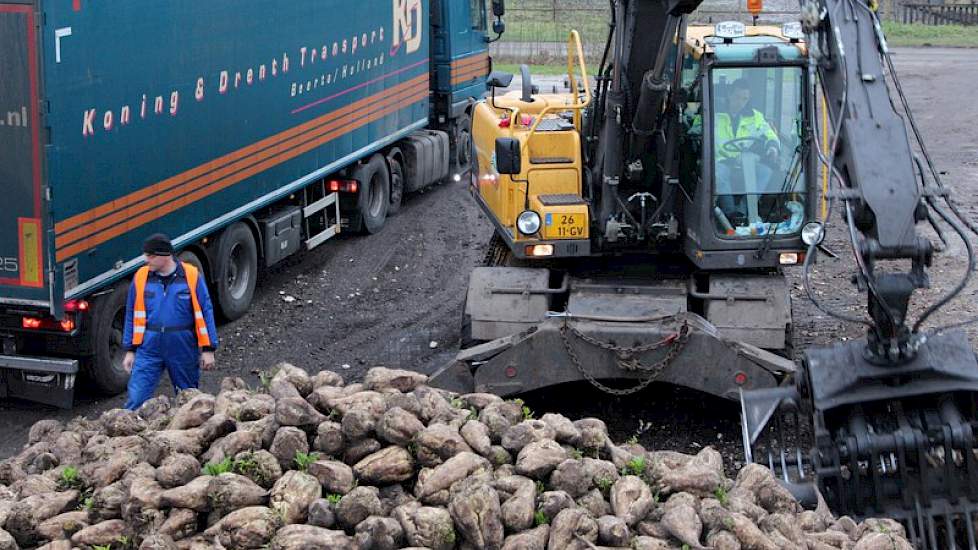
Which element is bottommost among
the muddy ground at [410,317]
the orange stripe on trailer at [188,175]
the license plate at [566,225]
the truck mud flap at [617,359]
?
the muddy ground at [410,317]

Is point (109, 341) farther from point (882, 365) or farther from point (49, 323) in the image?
point (882, 365)

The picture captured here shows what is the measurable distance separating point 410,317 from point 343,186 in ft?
10.9

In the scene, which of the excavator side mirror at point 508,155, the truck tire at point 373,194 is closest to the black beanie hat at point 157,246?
the excavator side mirror at point 508,155

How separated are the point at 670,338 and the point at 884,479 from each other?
2.13 metres

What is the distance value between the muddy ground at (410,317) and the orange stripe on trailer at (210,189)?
145cm

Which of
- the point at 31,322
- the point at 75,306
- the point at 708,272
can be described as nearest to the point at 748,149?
the point at 708,272

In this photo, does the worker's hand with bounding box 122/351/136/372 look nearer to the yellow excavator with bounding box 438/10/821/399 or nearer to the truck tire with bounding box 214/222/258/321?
the yellow excavator with bounding box 438/10/821/399

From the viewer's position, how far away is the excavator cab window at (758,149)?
969 centimetres

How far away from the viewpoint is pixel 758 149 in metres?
9.80

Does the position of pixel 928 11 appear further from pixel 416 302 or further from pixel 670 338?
pixel 670 338

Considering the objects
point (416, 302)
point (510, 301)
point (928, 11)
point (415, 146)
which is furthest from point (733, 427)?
point (928, 11)

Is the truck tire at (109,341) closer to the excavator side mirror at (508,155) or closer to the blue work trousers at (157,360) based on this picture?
the blue work trousers at (157,360)

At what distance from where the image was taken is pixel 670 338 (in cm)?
920

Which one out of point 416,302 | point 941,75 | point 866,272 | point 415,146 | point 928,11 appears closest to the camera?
point 866,272
